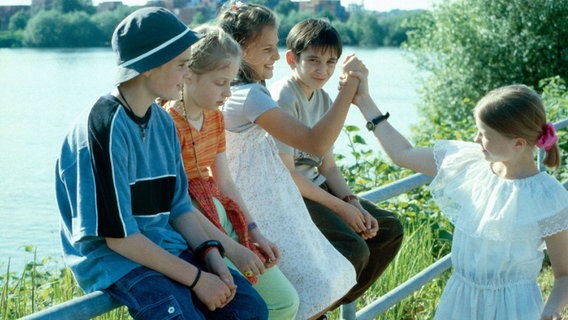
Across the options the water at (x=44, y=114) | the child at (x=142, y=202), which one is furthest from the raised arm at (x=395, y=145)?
the water at (x=44, y=114)

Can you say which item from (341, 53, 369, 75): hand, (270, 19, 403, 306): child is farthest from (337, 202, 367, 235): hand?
(341, 53, 369, 75): hand

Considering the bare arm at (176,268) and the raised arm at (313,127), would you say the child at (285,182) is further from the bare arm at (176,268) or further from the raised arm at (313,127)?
the bare arm at (176,268)

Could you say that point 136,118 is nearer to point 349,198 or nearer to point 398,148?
point 398,148

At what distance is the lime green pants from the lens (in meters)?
2.30

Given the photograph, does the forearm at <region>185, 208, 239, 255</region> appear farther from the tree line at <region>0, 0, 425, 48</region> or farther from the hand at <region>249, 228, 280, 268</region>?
the tree line at <region>0, 0, 425, 48</region>

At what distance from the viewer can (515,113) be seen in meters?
2.43

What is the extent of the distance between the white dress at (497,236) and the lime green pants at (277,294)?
55cm

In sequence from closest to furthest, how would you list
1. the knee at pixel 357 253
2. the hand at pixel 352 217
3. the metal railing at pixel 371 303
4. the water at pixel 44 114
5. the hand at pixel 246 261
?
the metal railing at pixel 371 303 < the hand at pixel 246 261 < the knee at pixel 357 253 < the hand at pixel 352 217 < the water at pixel 44 114

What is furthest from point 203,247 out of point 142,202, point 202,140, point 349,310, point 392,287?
point 392,287

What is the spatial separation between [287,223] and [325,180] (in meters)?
0.57

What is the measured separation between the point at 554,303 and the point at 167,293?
1.10 meters

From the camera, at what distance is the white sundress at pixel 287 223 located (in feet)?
8.42

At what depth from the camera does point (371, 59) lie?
30.4m

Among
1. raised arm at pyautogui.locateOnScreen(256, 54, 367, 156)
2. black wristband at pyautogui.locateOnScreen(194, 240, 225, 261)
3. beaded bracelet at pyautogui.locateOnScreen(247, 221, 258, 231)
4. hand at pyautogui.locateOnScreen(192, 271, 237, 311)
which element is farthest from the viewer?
raised arm at pyautogui.locateOnScreen(256, 54, 367, 156)
